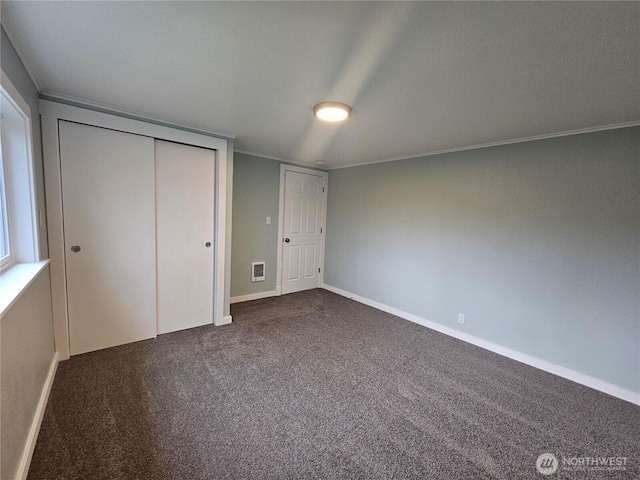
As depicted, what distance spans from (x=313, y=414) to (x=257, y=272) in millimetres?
2549

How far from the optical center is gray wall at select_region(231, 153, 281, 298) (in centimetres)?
385

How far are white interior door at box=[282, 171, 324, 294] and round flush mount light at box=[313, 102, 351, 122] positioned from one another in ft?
6.89

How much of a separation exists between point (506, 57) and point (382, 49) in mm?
634

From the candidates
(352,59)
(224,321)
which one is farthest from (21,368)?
(352,59)

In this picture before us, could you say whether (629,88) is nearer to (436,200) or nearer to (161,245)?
(436,200)

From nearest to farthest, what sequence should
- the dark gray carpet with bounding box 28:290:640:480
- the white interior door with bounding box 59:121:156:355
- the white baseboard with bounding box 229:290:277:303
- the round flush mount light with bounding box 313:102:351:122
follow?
the dark gray carpet with bounding box 28:290:640:480 < the round flush mount light with bounding box 313:102:351:122 < the white interior door with bounding box 59:121:156:355 < the white baseboard with bounding box 229:290:277:303

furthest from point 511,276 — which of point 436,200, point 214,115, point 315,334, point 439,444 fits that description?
point 214,115

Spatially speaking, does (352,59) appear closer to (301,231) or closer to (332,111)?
(332,111)

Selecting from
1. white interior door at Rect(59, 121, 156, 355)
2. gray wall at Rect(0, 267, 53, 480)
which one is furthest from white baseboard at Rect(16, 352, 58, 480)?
white interior door at Rect(59, 121, 156, 355)

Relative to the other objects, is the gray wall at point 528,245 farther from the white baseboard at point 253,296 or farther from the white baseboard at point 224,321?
the white baseboard at point 224,321

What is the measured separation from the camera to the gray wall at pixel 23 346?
118 centimetres

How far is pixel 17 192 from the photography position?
1834 mm

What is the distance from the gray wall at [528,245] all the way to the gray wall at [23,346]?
3.46 m

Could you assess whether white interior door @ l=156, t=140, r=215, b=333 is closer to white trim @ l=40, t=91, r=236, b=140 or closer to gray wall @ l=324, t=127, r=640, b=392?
white trim @ l=40, t=91, r=236, b=140
